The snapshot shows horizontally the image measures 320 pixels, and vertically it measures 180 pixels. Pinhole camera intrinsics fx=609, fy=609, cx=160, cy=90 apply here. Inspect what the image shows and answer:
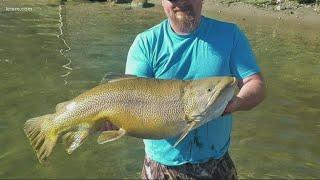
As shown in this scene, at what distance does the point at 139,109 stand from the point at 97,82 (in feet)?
31.7

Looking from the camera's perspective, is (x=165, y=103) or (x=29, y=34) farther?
(x=29, y=34)

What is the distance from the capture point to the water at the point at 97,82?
9211 millimetres

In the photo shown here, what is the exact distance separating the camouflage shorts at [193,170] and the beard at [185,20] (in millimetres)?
1101

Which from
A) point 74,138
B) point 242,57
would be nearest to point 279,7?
point 242,57

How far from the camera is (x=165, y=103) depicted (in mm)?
4336

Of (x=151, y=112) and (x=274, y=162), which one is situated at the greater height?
(x=151, y=112)

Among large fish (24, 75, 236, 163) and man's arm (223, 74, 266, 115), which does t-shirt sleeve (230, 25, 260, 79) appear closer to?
man's arm (223, 74, 266, 115)

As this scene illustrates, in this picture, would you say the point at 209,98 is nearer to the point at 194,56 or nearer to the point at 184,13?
the point at 194,56

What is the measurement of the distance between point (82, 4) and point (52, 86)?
763 inches

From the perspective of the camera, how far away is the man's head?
4.59m

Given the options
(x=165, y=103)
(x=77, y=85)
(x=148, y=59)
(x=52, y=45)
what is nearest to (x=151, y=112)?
(x=165, y=103)

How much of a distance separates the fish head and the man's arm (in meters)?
0.11

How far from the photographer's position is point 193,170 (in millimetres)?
4941

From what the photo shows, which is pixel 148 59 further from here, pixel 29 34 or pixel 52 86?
pixel 29 34
